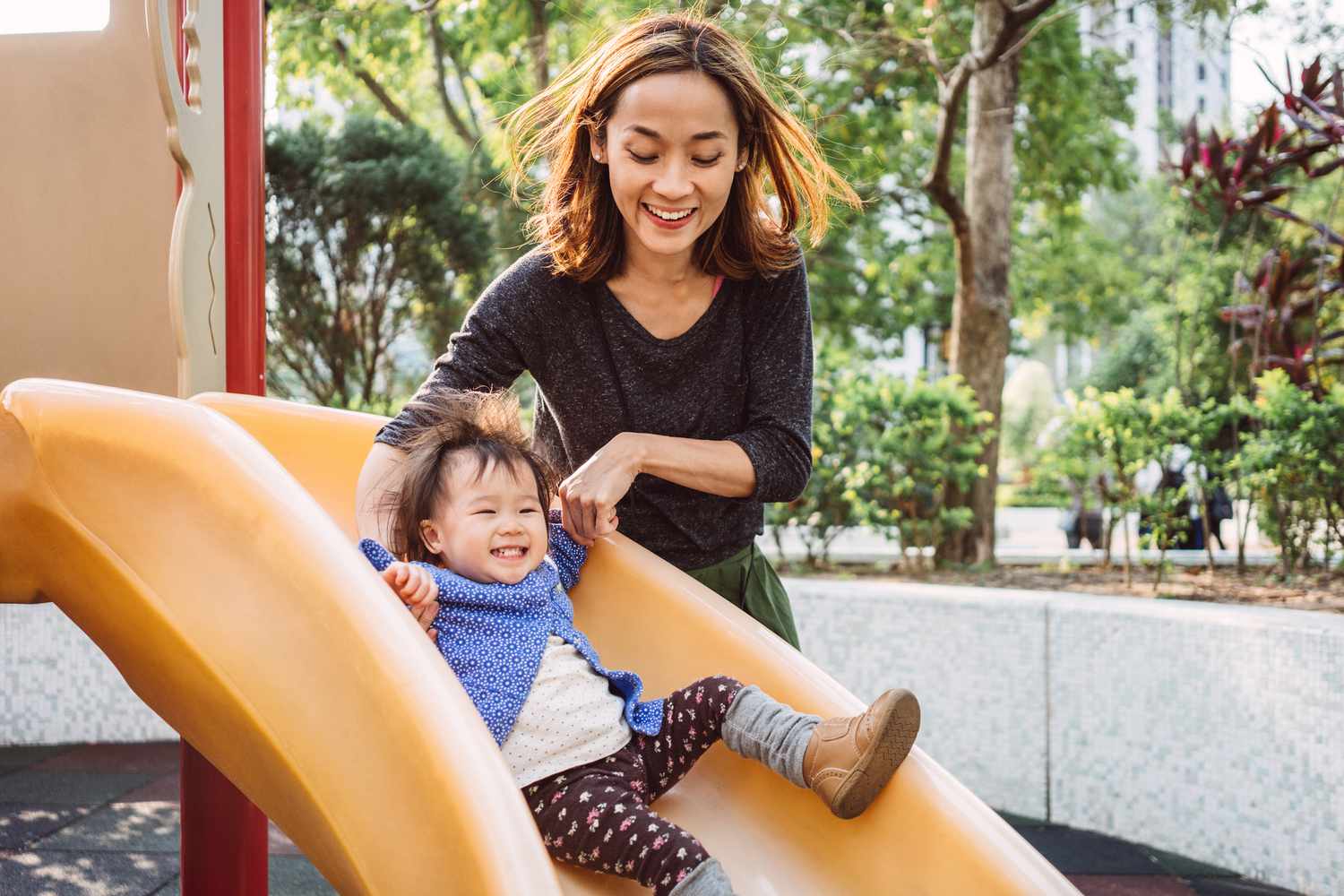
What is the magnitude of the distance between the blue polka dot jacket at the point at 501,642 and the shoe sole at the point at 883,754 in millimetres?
324

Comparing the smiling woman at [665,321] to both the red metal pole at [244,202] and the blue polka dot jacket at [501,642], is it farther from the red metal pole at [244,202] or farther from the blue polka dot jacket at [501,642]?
the red metal pole at [244,202]

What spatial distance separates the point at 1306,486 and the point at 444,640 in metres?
3.23

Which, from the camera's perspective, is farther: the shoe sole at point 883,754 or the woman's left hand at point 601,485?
the woman's left hand at point 601,485

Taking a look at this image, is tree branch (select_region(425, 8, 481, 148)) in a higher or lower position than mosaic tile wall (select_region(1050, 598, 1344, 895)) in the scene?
higher

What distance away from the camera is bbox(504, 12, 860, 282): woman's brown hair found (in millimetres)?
1946

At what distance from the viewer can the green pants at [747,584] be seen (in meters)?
2.19

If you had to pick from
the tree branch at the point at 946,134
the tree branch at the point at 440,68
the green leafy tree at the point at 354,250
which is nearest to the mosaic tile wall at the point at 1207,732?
the tree branch at the point at 946,134

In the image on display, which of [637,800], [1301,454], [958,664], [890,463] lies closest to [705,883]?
[637,800]

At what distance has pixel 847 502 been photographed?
15.8ft

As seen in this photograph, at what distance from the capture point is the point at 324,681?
57.4 inches

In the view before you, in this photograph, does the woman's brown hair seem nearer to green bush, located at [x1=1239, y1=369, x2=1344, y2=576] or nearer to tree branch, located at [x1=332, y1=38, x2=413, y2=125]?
green bush, located at [x1=1239, y1=369, x2=1344, y2=576]

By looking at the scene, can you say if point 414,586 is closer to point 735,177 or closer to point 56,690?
point 735,177

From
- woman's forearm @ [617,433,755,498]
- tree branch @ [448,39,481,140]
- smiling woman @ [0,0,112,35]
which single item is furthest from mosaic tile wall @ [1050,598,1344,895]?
tree branch @ [448,39,481,140]

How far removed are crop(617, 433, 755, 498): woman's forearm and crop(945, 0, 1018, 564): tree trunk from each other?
11.6 ft
